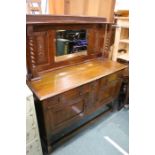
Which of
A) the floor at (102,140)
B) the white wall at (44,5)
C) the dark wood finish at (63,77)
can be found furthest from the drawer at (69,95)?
the white wall at (44,5)

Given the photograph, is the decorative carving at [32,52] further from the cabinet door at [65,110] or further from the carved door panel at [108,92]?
the carved door panel at [108,92]

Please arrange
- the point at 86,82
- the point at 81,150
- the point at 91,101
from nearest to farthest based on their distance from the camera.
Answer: the point at 86,82
the point at 81,150
the point at 91,101

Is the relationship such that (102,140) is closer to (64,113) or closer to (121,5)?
(64,113)

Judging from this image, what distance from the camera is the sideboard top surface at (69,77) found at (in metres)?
1.30

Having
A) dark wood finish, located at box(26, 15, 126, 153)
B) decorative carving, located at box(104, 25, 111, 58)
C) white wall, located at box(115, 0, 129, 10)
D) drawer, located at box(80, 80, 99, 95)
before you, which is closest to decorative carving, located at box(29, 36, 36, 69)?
dark wood finish, located at box(26, 15, 126, 153)

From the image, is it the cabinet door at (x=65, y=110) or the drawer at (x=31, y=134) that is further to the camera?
the cabinet door at (x=65, y=110)

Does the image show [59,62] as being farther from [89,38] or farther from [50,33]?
[89,38]

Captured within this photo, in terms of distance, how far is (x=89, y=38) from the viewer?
75.4 inches

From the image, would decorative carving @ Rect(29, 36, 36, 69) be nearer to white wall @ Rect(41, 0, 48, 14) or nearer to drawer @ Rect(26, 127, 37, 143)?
drawer @ Rect(26, 127, 37, 143)

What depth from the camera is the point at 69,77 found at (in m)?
1.58

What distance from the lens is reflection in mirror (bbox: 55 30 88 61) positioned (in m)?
1.64
